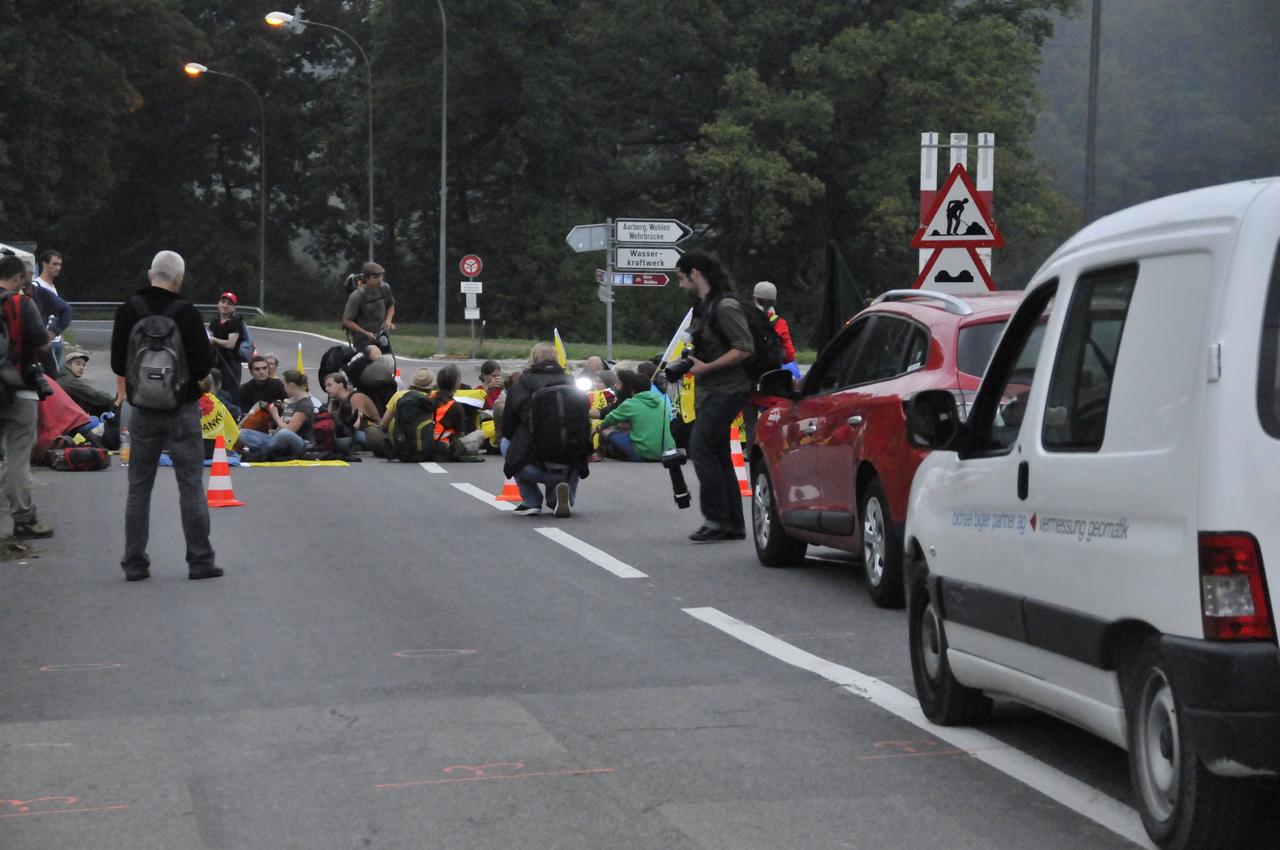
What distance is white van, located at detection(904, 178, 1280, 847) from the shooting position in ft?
14.7

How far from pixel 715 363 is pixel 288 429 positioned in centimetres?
903

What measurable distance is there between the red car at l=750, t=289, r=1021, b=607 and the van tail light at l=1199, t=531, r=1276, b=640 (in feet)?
15.3

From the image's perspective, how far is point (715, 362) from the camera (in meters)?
12.6

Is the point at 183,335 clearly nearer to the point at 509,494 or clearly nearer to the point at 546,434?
the point at 546,434

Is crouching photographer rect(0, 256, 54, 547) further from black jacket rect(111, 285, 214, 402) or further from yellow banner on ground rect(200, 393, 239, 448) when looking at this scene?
yellow banner on ground rect(200, 393, 239, 448)

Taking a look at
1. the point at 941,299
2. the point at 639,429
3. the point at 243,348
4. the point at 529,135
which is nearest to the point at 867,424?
the point at 941,299

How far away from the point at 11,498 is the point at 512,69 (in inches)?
2063

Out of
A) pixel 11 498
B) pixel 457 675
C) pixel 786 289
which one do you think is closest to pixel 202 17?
pixel 786 289

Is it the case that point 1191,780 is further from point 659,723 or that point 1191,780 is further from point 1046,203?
point 1046,203

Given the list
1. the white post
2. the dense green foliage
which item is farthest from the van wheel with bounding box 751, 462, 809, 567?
the dense green foliage

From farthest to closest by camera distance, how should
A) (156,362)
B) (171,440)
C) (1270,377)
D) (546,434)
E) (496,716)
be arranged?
(546,434)
(171,440)
(156,362)
(496,716)
(1270,377)

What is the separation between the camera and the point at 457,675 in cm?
789

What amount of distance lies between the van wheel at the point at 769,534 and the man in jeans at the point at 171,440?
3324 millimetres

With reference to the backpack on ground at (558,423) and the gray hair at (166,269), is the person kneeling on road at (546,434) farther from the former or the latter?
the gray hair at (166,269)
